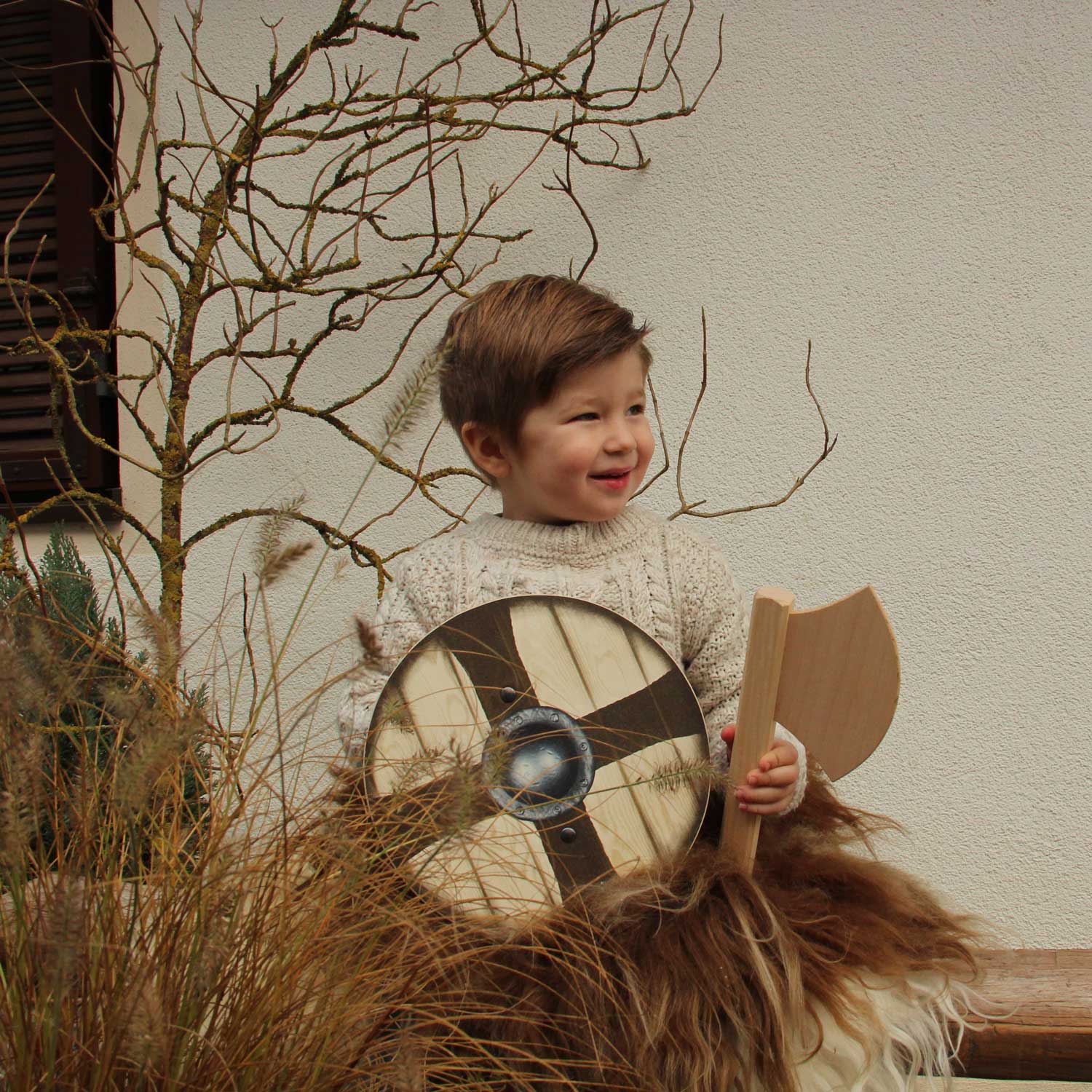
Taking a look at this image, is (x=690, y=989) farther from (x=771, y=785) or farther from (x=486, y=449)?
(x=486, y=449)

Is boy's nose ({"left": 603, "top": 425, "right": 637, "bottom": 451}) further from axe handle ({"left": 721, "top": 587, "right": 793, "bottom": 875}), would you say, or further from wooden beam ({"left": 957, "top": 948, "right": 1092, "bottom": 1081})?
wooden beam ({"left": 957, "top": 948, "right": 1092, "bottom": 1081})

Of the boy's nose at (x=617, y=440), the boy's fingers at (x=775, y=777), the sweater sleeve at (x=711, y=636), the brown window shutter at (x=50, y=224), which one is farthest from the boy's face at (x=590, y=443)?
the brown window shutter at (x=50, y=224)

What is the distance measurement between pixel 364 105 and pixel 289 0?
313 mm

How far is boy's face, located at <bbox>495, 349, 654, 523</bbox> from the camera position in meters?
1.53

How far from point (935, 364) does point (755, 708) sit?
1.38m

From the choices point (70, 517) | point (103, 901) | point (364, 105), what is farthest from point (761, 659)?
point (70, 517)

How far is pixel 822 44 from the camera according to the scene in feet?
8.08

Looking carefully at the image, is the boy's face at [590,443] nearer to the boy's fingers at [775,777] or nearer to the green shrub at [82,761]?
the boy's fingers at [775,777]

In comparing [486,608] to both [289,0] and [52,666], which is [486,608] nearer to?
[52,666]

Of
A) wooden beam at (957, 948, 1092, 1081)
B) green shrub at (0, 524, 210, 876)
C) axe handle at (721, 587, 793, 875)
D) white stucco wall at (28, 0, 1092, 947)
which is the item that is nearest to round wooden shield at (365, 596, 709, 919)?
axe handle at (721, 587, 793, 875)

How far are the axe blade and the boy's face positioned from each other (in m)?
0.38

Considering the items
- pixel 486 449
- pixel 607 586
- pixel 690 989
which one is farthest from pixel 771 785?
pixel 486 449

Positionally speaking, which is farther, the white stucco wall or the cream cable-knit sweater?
the white stucco wall

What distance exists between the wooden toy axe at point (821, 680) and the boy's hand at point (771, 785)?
0.01 metres
